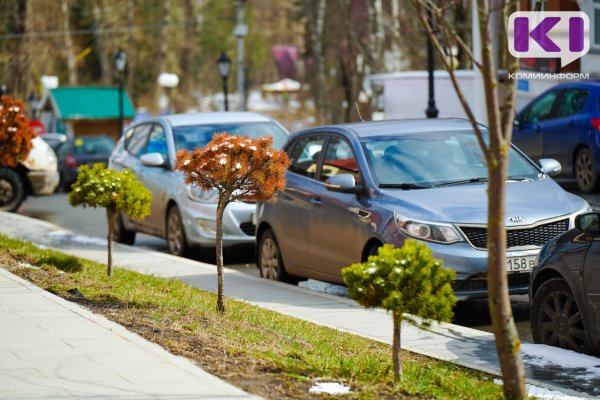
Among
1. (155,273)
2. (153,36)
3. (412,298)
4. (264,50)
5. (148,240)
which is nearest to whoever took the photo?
(412,298)

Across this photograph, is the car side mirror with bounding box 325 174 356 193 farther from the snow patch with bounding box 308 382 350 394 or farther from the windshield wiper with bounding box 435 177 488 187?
the snow patch with bounding box 308 382 350 394

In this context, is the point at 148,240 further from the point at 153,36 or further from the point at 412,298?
the point at 153,36

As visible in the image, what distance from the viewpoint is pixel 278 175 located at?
10.6 meters

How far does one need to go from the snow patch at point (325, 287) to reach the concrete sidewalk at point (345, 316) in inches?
17.3

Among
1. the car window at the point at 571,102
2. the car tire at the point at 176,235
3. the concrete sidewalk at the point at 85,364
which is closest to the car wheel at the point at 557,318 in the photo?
the concrete sidewalk at the point at 85,364

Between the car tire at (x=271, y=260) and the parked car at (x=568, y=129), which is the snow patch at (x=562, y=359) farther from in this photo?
the parked car at (x=568, y=129)

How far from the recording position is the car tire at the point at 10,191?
2470cm

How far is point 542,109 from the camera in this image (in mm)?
20250

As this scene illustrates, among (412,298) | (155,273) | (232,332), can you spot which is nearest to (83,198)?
(155,273)

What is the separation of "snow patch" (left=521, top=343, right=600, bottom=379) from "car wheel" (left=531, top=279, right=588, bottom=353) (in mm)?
93

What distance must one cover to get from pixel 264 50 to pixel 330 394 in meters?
112

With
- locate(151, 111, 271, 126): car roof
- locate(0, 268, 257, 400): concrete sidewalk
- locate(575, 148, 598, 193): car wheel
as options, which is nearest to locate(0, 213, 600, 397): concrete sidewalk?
locate(151, 111, 271, 126): car roof

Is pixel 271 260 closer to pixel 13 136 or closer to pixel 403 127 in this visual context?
pixel 403 127

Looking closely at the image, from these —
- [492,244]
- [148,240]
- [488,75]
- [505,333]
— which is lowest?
[148,240]
